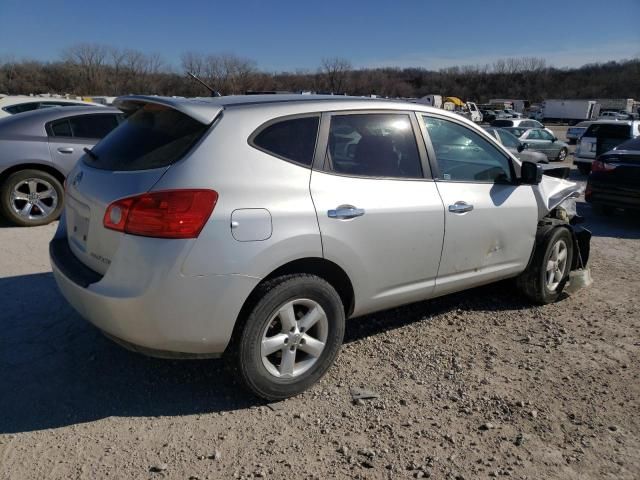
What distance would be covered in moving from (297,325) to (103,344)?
1.52m

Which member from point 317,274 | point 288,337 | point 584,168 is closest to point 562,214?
point 317,274

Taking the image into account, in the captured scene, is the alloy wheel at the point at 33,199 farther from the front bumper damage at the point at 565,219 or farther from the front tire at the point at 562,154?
the front tire at the point at 562,154

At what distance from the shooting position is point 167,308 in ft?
8.39

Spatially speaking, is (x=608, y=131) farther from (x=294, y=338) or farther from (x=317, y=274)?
(x=294, y=338)

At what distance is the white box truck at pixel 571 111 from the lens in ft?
209

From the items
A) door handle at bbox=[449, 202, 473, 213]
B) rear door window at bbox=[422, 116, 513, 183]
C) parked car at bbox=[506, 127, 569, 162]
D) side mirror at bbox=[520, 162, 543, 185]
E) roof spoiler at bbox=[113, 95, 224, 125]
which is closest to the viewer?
roof spoiler at bbox=[113, 95, 224, 125]

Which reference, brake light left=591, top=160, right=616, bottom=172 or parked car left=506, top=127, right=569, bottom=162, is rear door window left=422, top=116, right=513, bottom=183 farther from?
parked car left=506, top=127, right=569, bottom=162

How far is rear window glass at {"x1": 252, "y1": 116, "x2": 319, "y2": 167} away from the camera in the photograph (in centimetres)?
291

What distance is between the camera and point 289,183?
9.43ft

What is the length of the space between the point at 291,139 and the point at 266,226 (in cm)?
59

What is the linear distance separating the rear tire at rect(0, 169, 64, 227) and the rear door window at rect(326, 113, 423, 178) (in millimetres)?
5106

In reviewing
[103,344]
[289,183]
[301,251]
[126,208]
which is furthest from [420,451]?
[103,344]

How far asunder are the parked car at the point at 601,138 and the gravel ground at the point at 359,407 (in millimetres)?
12359

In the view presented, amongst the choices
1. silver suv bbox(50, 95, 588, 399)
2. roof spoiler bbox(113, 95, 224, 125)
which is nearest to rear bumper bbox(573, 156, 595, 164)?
silver suv bbox(50, 95, 588, 399)
